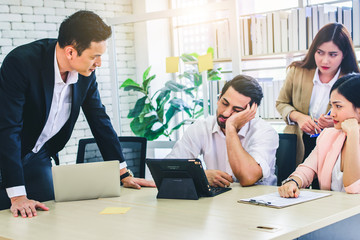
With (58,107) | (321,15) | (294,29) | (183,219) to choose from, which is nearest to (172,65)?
(294,29)

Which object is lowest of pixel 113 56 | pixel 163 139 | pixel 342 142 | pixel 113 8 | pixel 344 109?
pixel 163 139

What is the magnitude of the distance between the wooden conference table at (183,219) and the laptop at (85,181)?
87 mm

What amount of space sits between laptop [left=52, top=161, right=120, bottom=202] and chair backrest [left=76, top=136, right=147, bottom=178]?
0.73 meters

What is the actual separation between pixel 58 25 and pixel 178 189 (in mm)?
3210

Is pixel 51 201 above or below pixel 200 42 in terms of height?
below

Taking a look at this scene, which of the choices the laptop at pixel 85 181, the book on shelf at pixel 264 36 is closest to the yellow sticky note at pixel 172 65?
the book on shelf at pixel 264 36

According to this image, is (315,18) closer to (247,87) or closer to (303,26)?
(303,26)

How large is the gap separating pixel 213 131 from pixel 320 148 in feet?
2.14

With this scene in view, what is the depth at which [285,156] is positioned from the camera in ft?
8.18

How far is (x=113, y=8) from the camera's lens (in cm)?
513

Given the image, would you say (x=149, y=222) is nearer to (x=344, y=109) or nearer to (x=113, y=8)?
(x=344, y=109)

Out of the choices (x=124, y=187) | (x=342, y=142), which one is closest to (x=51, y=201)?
(x=124, y=187)

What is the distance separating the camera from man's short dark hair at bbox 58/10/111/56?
203 cm

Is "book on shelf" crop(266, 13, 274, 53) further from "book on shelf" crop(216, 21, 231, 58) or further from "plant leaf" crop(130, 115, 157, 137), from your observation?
"plant leaf" crop(130, 115, 157, 137)
